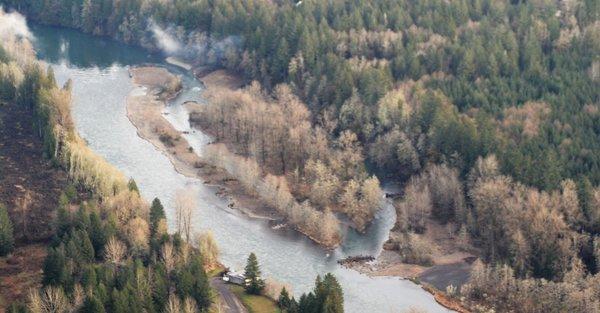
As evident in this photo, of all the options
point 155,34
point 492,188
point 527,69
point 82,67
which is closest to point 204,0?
point 155,34

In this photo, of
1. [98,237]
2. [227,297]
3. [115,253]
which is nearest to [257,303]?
[227,297]

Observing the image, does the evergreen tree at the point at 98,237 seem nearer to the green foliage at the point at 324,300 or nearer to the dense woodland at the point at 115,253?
the dense woodland at the point at 115,253

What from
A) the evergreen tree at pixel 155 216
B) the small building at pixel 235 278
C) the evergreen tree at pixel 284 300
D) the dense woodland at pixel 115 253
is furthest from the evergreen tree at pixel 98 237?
the evergreen tree at pixel 284 300

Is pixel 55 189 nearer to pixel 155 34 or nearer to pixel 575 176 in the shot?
pixel 575 176

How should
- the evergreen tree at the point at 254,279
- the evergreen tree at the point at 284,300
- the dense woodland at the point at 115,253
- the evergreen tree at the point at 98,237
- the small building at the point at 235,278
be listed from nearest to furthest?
1. the dense woodland at the point at 115,253
2. the evergreen tree at the point at 284,300
3. the evergreen tree at the point at 254,279
4. the small building at the point at 235,278
5. the evergreen tree at the point at 98,237

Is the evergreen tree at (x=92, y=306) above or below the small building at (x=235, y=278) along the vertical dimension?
above

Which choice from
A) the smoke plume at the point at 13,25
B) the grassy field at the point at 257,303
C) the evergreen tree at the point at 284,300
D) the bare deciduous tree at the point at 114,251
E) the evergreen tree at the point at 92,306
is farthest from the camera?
the smoke plume at the point at 13,25
